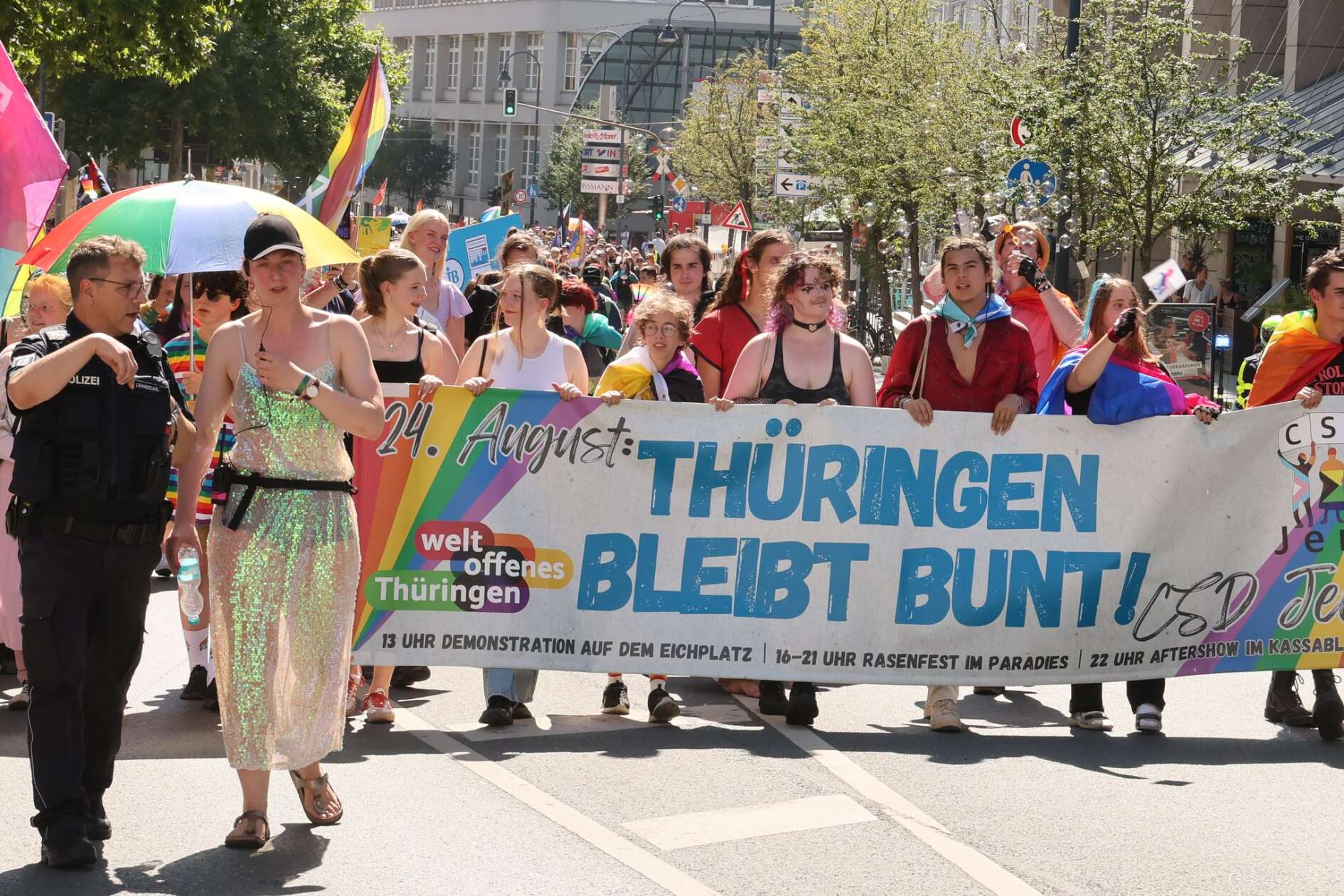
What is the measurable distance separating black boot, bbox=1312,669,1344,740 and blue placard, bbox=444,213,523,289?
974 cm

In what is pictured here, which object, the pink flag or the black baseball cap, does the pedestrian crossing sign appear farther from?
the black baseball cap

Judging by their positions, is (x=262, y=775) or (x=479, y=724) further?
(x=479, y=724)

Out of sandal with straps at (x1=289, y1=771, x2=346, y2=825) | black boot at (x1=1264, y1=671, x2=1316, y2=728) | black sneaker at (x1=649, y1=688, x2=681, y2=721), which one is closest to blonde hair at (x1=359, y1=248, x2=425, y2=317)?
black sneaker at (x1=649, y1=688, x2=681, y2=721)

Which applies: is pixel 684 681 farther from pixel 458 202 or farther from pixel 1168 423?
pixel 458 202

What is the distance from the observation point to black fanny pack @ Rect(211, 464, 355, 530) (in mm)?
5723

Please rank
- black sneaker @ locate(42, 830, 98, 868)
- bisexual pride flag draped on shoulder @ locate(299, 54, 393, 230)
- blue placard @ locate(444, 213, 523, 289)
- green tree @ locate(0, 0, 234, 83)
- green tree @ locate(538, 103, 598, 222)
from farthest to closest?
1. green tree @ locate(538, 103, 598, 222)
2. green tree @ locate(0, 0, 234, 83)
3. blue placard @ locate(444, 213, 523, 289)
4. bisexual pride flag draped on shoulder @ locate(299, 54, 393, 230)
5. black sneaker @ locate(42, 830, 98, 868)

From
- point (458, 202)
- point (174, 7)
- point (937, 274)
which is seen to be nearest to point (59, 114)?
point (174, 7)

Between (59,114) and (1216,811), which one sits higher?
(59,114)

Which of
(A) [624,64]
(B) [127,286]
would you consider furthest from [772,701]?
(A) [624,64]

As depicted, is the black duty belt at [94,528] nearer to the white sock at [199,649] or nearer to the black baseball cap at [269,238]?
the black baseball cap at [269,238]

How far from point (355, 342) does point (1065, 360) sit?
343 cm

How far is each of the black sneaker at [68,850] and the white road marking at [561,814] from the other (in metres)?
1.43

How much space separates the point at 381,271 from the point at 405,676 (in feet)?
5.98

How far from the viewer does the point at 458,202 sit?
12775 centimetres
